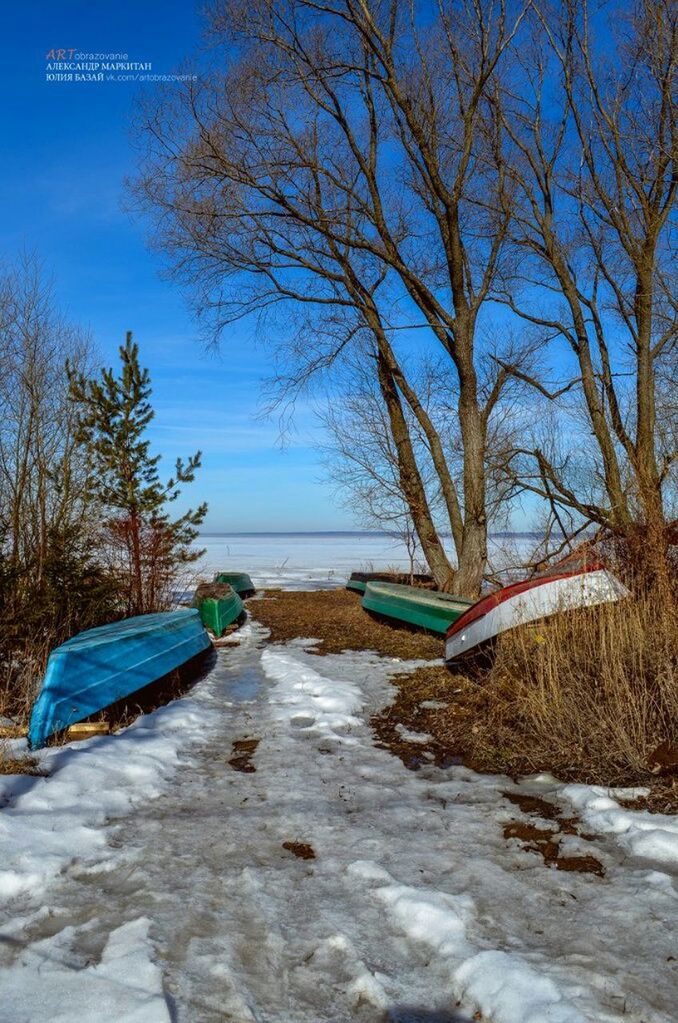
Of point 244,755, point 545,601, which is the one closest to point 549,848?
point 244,755

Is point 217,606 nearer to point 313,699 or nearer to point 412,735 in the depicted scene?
point 313,699

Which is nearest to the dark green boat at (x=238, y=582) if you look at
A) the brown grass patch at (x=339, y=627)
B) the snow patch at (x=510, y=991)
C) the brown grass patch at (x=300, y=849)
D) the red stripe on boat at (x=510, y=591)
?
the brown grass patch at (x=339, y=627)

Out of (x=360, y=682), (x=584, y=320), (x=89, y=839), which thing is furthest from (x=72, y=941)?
(x=584, y=320)

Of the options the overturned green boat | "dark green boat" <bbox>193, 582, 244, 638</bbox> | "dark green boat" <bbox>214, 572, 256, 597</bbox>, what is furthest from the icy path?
"dark green boat" <bbox>214, 572, 256, 597</bbox>

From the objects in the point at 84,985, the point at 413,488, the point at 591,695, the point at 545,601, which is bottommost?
the point at 84,985

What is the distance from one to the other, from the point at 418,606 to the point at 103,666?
203 inches

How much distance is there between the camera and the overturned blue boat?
5.18 m

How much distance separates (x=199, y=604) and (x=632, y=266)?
30.9ft

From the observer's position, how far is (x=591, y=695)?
502 centimetres

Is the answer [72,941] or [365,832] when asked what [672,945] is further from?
[72,941]

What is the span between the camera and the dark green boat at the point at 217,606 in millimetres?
10320

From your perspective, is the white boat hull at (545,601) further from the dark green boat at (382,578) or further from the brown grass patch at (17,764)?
the dark green boat at (382,578)

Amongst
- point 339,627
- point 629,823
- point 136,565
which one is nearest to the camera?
point 629,823

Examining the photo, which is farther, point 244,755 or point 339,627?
point 339,627
